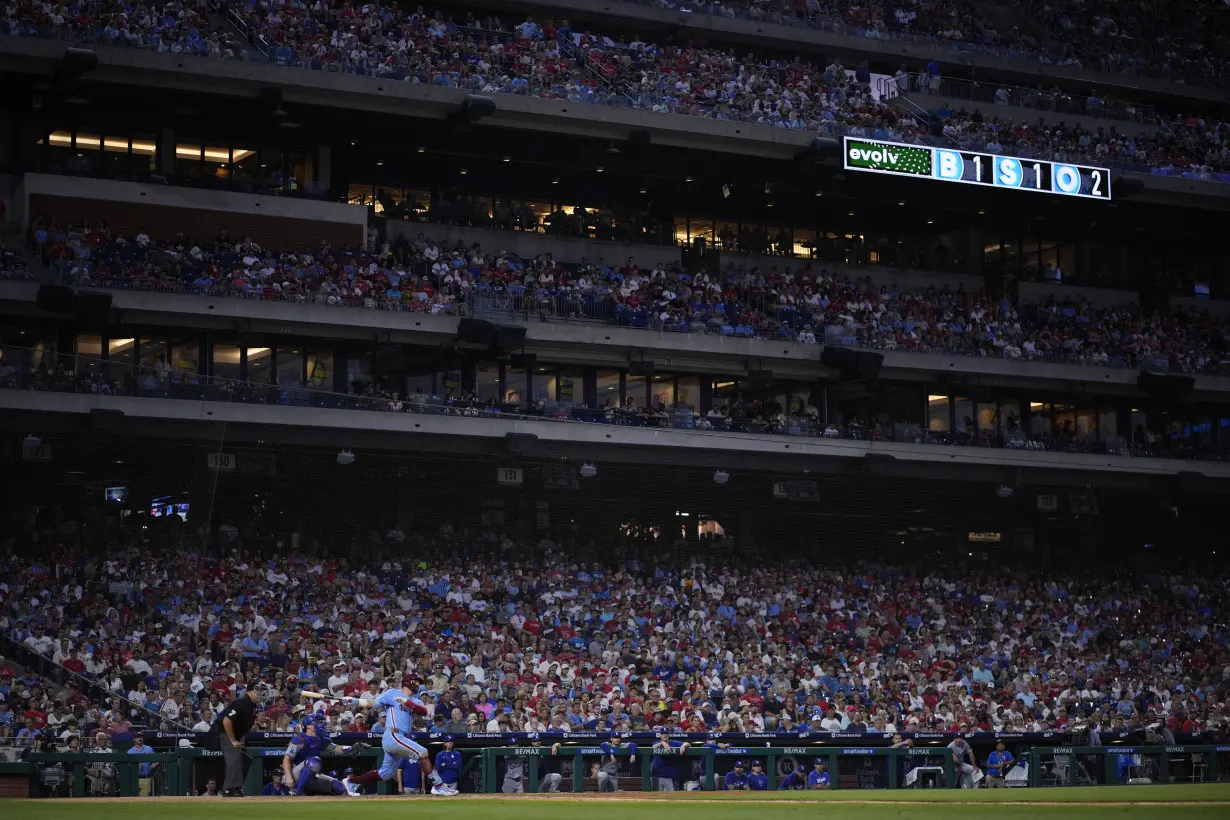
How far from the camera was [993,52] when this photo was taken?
185ft

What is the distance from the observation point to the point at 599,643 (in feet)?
121

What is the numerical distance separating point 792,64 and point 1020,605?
18.9m

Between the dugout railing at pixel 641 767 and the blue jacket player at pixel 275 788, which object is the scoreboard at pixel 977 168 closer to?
the dugout railing at pixel 641 767

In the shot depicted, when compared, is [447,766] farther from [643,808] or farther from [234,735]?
[643,808]

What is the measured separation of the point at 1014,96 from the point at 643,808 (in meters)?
43.0

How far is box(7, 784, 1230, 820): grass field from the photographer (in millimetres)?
15719

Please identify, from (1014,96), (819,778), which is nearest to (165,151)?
(819,778)

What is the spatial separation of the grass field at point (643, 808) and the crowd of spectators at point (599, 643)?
831cm

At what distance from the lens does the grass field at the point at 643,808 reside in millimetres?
15719

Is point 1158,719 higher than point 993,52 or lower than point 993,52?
lower

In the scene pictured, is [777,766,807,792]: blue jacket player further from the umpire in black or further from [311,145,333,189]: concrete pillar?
[311,145,333,189]: concrete pillar

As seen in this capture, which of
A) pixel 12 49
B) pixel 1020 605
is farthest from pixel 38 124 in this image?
pixel 1020 605

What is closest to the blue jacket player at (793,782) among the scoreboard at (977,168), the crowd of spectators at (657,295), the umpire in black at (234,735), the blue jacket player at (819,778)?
the blue jacket player at (819,778)

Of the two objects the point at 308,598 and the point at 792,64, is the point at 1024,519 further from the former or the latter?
the point at 308,598
